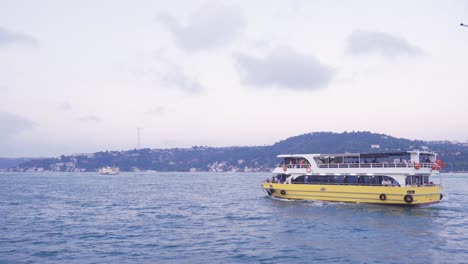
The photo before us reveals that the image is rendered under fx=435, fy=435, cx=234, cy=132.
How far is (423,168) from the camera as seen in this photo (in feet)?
133

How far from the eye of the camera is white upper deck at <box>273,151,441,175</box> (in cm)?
4034

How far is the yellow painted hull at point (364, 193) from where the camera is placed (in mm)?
39156

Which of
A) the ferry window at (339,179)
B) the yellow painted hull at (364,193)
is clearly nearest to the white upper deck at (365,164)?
the ferry window at (339,179)

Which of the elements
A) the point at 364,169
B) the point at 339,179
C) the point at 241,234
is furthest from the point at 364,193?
the point at 241,234

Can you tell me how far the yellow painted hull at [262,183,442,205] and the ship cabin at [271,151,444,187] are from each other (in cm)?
96

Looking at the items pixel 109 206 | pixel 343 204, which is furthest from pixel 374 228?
pixel 109 206

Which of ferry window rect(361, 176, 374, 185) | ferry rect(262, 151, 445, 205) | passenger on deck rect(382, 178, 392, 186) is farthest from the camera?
ferry window rect(361, 176, 374, 185)

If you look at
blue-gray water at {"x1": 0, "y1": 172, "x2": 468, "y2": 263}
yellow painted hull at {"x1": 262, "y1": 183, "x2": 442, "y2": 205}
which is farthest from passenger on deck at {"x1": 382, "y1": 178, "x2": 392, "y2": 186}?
blue-gray water at {"x1": 0, "y1": 172, "x2": 468, "y2": 263}

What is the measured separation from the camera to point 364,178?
140ft

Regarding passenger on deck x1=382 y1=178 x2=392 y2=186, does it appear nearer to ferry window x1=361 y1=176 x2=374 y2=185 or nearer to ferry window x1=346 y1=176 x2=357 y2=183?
ferry window x1=361 y1=176 x2=374 y2=185

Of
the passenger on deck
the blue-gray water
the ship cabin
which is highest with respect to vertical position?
the ship cabin

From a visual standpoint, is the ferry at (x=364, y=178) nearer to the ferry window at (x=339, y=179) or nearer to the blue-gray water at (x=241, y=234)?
the ferry window at (x=339, y=179)

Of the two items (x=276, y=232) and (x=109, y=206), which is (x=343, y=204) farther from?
(x=109, y=206)

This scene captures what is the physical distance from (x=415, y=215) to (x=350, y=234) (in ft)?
35.2
